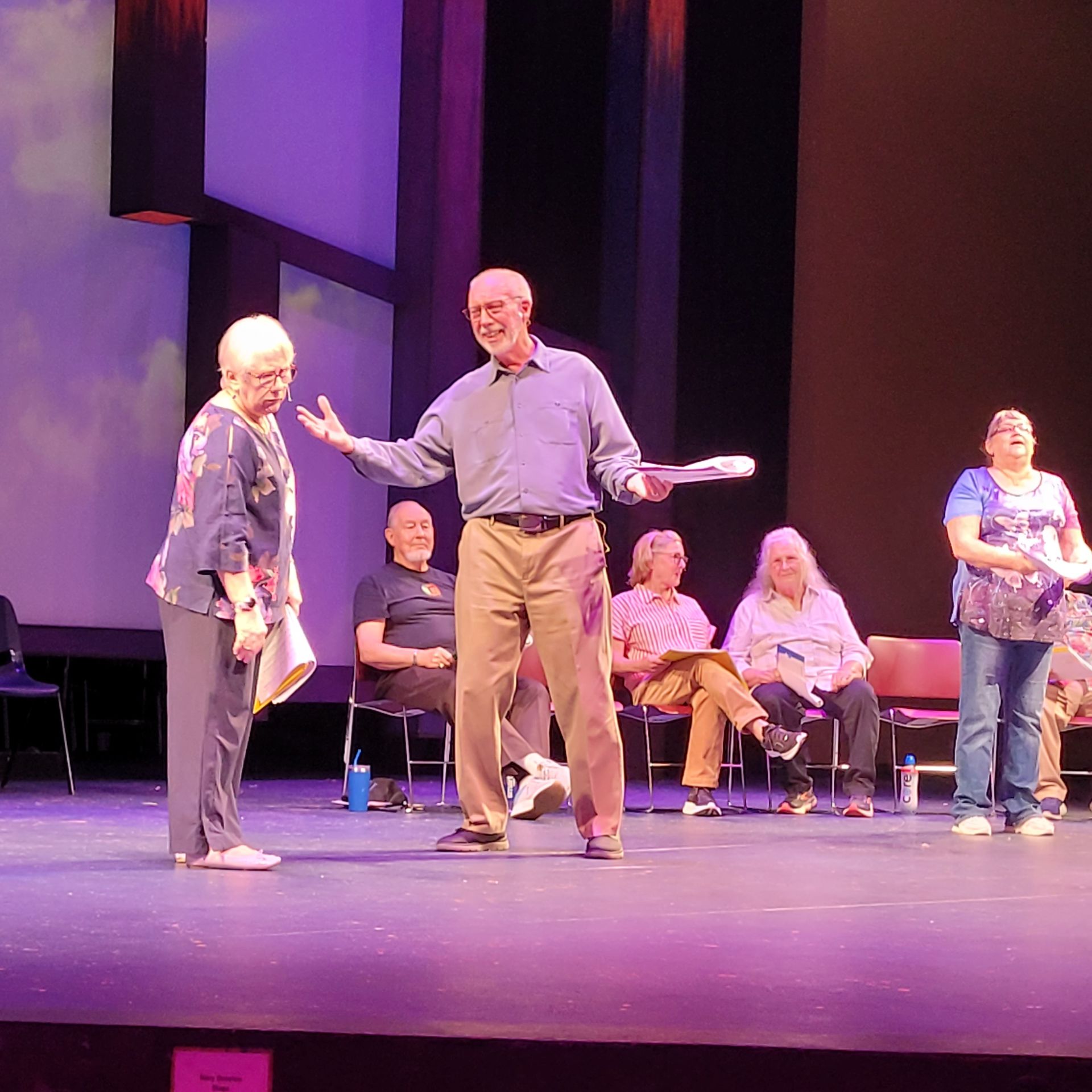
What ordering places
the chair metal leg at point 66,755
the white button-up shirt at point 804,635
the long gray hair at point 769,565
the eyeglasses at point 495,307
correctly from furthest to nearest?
the long gray hair at point 769,565, the white button-up shirt at point 804,635, the chair metal leg at point 66,755, the eyeglasses at point 495,307

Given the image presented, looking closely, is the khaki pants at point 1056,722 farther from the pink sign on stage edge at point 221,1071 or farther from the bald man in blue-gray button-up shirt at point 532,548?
the pink sign on stage edge at point 221,1071

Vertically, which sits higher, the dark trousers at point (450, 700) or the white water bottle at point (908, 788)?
the dark trousers at point (450, 700)

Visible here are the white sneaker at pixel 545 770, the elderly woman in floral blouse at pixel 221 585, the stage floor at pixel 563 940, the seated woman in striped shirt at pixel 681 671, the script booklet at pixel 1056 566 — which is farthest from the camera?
the seated woman in striped shirt at pixel 681 671

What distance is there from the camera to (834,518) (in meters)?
9.14

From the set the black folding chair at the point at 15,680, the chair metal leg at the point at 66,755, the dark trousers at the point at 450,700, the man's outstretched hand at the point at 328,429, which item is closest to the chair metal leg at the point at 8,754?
the black folding chair at the point at 15,680

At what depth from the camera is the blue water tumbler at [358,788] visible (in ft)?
19.4

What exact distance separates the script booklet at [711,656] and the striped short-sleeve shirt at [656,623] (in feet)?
1.01

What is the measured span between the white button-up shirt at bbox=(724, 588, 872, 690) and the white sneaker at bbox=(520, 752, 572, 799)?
3.80 ft

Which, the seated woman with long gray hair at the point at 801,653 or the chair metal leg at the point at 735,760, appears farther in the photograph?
the chair metal leg at the point at 735,760

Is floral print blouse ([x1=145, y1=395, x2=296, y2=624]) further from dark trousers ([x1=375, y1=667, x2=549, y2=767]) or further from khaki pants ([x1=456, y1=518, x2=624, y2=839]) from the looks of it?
dark trousers ([x1=375, y1=667, x2=549, y2=767])

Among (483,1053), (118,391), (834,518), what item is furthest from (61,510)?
(483,1053)

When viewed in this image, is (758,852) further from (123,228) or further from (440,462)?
(123,228)

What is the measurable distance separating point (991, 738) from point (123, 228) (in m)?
4.30

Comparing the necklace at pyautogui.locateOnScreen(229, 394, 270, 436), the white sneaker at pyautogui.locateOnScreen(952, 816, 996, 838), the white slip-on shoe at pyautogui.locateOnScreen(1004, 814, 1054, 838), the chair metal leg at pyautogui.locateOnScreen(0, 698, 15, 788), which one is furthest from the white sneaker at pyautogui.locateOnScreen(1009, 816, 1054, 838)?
the chair metal leg at pyautogui.locateOnScreen(0, 698, 15, 788)
